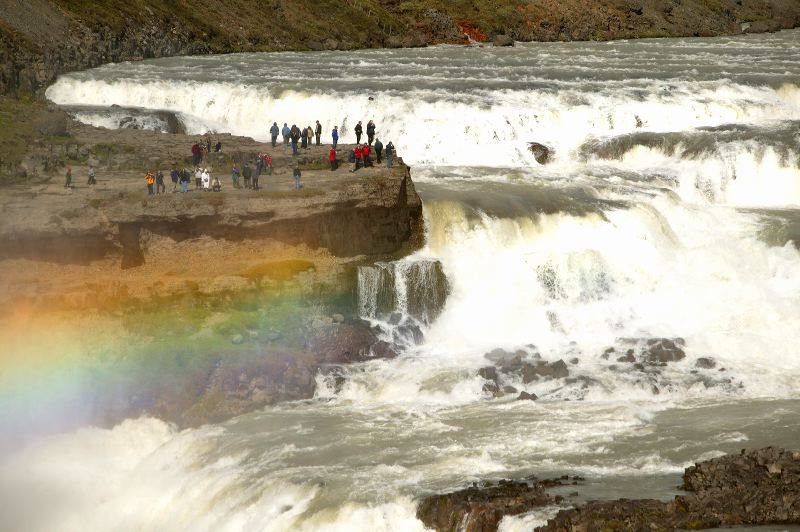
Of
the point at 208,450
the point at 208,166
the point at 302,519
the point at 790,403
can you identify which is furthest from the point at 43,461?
the point at 790,403

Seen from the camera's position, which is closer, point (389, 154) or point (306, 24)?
point (389, 154)

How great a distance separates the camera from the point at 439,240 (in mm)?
36875

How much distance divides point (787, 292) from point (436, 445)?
50.5ft

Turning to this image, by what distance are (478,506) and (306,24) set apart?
68678 millimetres

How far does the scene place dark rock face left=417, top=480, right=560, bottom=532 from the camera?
21.3 metres

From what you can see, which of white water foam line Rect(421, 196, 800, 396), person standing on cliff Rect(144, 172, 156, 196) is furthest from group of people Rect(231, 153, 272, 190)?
white water foam line Rect(421, 196, 800, 396)

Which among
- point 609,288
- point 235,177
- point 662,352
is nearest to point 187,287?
point 235,177

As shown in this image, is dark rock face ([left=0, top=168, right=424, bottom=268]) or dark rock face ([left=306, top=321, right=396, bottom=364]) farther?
dark rock face ([left=306, top=321, right=396, bottom=364])

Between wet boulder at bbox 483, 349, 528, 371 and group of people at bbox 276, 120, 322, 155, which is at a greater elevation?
group of people at bbox 276, 120, 322, 155

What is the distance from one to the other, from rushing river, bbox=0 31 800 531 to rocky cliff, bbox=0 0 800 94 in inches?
157

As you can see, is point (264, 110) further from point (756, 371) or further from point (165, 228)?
point (756, 371)

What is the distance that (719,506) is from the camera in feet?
69.2

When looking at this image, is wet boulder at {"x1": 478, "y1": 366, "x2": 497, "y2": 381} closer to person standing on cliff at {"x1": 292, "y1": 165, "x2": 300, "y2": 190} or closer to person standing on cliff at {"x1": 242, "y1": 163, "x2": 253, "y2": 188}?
person standing on cliff at {"x1": 292, "y1": 165, "x2": 300, "y2": 190}

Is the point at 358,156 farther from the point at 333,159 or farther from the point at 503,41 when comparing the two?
the point at 503,41
